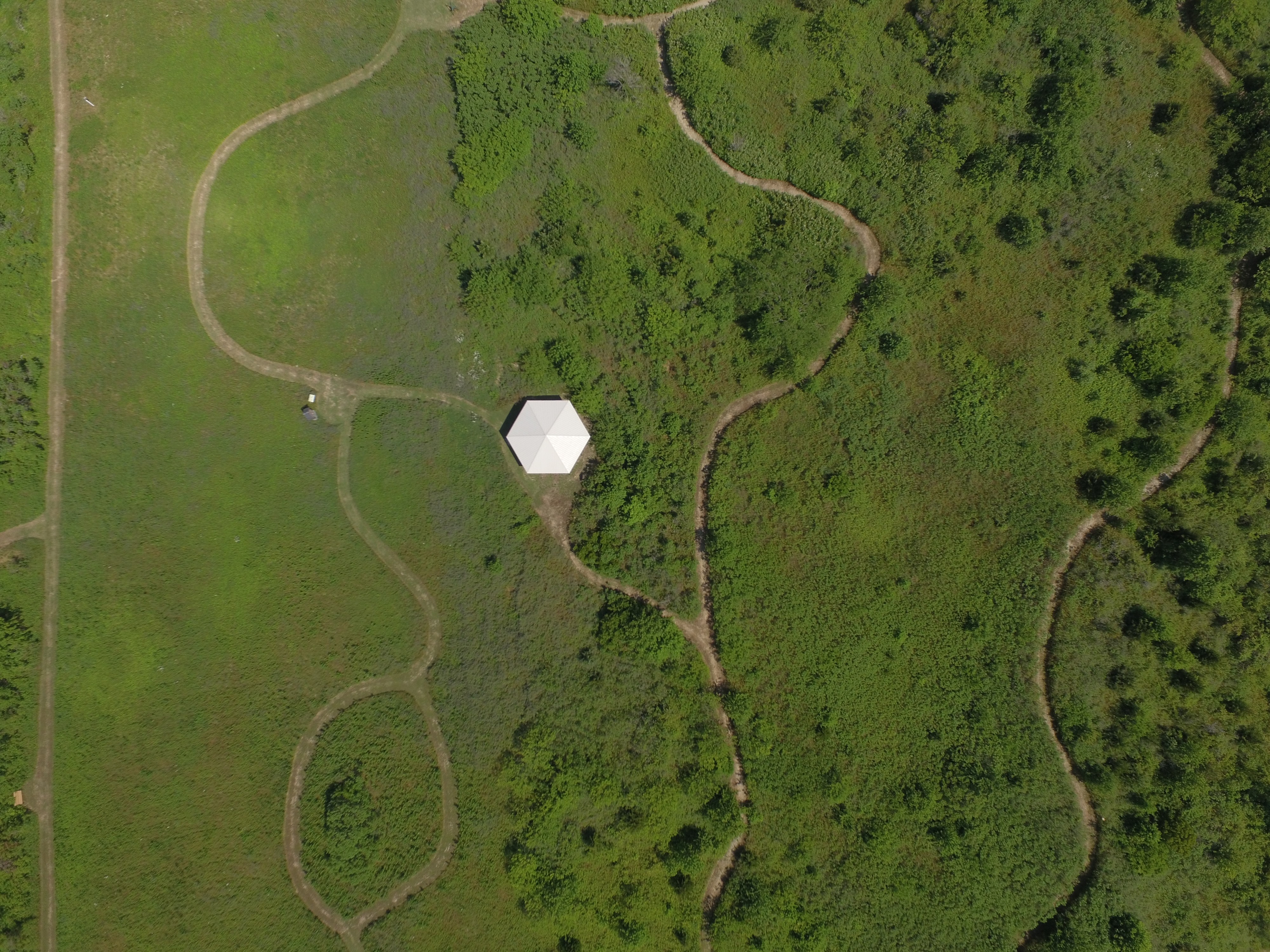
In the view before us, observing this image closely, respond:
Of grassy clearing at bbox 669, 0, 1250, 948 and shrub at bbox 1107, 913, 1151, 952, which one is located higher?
grassy clearing at bbox 669, 0, 1250, 948

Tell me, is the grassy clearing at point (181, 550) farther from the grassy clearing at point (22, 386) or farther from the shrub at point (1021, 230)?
the shrub at point (1021, 230)

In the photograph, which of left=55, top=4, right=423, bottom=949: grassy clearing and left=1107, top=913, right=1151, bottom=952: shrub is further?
left=55, top=4, right=423, bottom=949: grassy clearing

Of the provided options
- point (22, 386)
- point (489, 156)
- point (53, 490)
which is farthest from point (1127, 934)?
point (22, 386)

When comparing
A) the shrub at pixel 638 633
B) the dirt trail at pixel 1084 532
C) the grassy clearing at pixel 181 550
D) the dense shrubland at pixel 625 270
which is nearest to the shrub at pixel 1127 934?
the dirt trail at pixel 1084 532

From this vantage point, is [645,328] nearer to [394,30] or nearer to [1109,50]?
[394,30]

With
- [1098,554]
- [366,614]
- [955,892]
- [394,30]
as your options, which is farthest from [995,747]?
[394,30]

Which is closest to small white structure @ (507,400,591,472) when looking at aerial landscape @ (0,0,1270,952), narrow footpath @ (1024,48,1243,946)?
aerial landscape @ (0,0,1270,952)

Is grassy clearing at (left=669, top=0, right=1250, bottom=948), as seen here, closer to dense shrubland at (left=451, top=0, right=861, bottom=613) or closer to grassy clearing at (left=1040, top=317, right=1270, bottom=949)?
grassy clearing at (left=1040, top=317, right=1270, bottom=949)
